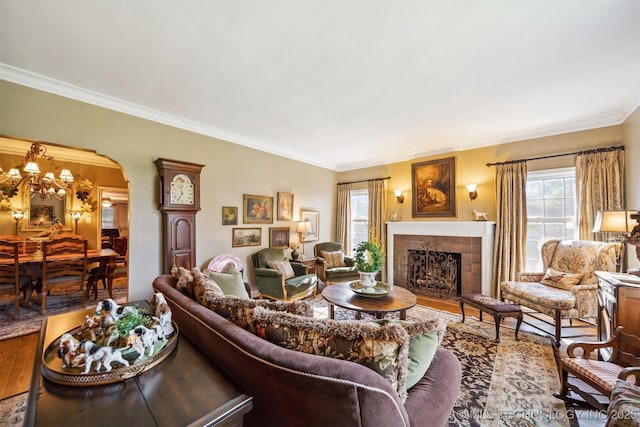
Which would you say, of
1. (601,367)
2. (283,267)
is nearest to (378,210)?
(283,267)

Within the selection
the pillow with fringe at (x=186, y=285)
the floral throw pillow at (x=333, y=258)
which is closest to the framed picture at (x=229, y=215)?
the floral throw pillow at (x=333, y=258)

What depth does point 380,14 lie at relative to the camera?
5.61 feet

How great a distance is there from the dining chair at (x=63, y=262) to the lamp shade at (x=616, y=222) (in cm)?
651

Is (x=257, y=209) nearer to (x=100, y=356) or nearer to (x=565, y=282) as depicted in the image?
(x=100, y=356)

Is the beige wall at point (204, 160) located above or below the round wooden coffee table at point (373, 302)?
above

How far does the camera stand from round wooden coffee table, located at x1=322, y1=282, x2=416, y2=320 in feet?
8.13

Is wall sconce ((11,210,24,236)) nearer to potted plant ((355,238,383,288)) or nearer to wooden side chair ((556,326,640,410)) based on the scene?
potted plant ((355,238,383,288))

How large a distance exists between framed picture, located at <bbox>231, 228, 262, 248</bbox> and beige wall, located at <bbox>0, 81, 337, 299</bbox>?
0.10m

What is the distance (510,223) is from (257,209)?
4255 millimetres

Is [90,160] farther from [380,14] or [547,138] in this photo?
[547,138]

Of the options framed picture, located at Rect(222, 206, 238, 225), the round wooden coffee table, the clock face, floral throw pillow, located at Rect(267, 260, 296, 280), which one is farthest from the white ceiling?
the round wooden coffee table

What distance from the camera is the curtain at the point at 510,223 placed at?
380cm

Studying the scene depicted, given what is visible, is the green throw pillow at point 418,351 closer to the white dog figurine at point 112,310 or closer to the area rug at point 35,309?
the white dog figurine at point 112,310

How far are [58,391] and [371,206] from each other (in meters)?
5.15
